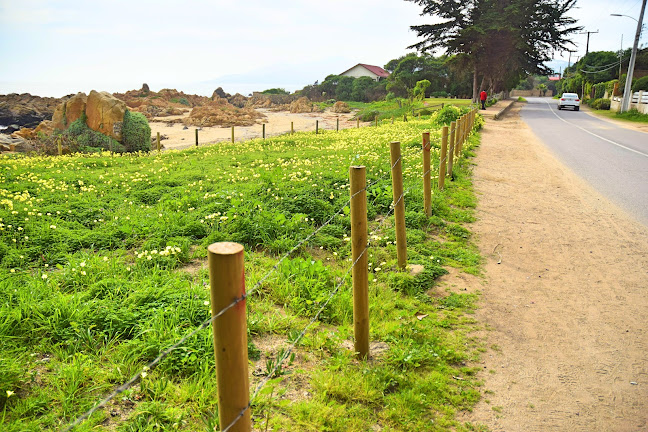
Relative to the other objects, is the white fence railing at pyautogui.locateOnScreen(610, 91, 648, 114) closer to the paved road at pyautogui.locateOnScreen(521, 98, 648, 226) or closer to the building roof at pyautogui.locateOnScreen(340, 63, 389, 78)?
the paved road at pyautogui.locateOnScreen(521, 98, 648, 226)

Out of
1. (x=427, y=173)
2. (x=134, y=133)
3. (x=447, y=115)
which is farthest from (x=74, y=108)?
(x=427, y=173)

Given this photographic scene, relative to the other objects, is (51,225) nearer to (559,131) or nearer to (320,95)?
(559,131)

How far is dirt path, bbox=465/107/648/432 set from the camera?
10.5 ft

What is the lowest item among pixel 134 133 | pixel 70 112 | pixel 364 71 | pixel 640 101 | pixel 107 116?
pixel 134 133

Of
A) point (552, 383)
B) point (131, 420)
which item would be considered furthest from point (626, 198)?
point (131, 420)

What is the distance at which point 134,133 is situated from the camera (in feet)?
70.9

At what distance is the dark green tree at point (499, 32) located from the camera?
38.6 meters

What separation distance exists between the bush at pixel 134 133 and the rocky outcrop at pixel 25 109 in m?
26.8

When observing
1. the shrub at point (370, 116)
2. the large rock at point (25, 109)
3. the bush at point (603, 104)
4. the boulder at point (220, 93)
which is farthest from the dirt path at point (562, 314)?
the boulder at point (220, 93)

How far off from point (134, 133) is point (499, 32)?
30.7 metres

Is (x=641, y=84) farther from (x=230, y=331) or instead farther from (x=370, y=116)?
(x=230, y=331)

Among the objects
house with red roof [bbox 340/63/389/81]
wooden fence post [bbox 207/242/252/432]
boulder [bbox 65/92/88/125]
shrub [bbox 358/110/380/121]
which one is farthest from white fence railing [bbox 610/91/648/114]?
house with red roof [bbox 340/63/389/81]

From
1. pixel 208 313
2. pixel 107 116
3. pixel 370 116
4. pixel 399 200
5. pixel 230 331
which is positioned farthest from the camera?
pixel 370 116

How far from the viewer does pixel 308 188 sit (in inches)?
310
